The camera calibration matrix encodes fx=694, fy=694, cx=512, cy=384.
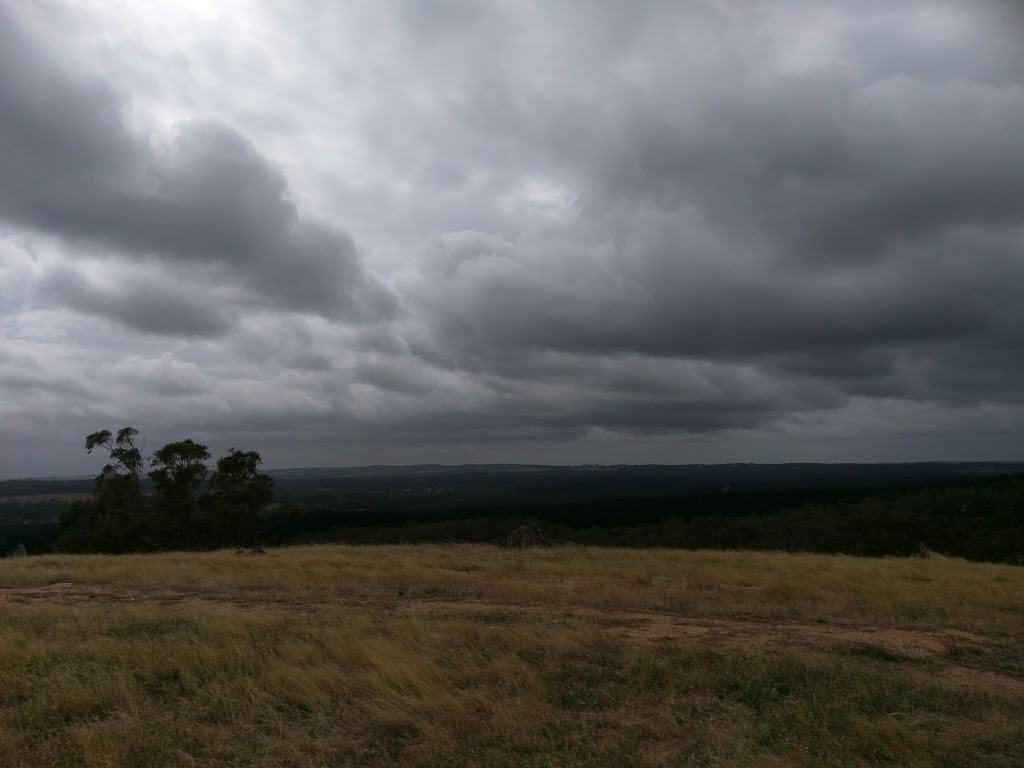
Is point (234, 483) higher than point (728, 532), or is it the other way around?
point (234, 483)

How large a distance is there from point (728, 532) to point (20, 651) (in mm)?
37391

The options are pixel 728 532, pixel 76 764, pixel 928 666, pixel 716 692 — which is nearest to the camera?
pixel 76 764

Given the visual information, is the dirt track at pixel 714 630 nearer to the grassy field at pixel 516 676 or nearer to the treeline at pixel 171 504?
the grassy field at pixel 516 676

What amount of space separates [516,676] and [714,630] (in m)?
4.56

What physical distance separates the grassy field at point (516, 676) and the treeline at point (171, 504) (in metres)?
26.3

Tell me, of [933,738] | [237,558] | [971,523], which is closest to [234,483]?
[237,558]

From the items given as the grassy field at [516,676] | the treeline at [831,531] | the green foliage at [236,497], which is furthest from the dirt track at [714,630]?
the green foliage at [236,497]

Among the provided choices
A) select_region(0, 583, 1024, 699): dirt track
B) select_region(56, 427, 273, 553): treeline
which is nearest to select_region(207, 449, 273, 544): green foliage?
select_region(56, 427, 273, 553): treeline

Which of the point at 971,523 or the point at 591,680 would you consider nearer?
the point at 591,680

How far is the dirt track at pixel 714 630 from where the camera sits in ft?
30.1

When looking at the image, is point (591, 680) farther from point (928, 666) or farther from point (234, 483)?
point (234, 483)

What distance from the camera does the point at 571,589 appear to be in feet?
52.4

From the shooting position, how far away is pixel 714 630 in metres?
11.4

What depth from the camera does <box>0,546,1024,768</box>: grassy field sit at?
640cm
